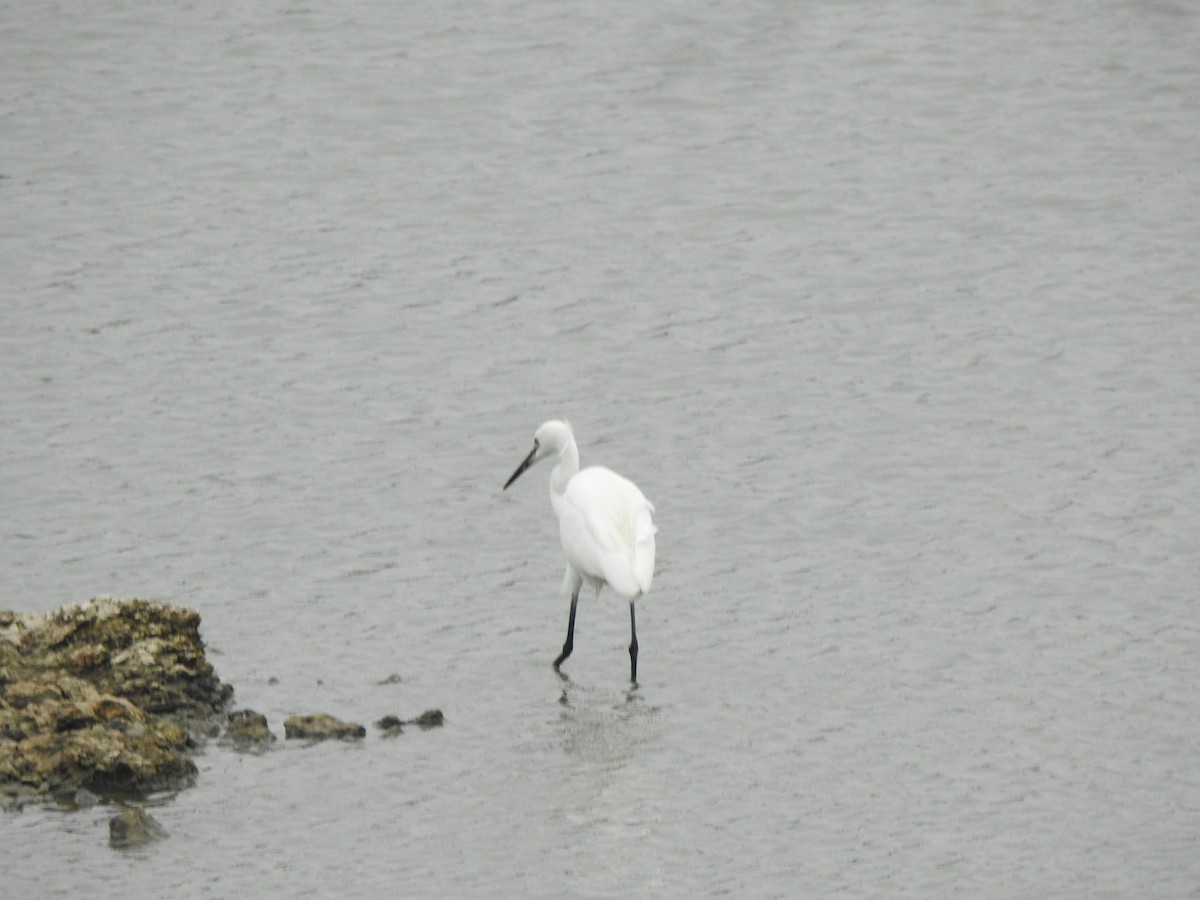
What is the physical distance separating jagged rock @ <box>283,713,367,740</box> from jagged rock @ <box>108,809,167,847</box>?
118 centimetres

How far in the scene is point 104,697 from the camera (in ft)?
29.4

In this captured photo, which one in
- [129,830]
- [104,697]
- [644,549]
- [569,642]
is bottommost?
[569,642]

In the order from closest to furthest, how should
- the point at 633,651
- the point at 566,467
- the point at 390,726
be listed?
the point at 390,726, the point at 633,651, the point at 566,467

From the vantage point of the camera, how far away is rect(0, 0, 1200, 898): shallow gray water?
8.94 m

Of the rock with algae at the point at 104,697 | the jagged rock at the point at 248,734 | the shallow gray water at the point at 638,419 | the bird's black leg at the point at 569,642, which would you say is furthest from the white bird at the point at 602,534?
the rock with algae at the point at 104,697

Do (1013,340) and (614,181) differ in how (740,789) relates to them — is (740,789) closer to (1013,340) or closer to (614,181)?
(1013,340)

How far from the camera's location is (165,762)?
29.2ft

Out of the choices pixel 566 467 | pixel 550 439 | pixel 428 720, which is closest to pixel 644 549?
pixel 566 467

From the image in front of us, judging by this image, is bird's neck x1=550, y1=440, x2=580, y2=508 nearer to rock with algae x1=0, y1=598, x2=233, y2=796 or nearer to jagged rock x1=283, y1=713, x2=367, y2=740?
jagged rock x1=283, y1=713, x2=367, y2=740

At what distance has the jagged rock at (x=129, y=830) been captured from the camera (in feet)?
27.5

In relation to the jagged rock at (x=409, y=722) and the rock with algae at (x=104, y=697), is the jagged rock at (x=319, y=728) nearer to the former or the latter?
the jagged rock at (x=409, y=722)

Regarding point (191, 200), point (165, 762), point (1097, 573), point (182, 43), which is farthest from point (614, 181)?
point (165, 762)

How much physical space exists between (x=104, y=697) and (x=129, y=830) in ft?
2.62

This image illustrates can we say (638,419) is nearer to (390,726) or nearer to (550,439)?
(550,439)
